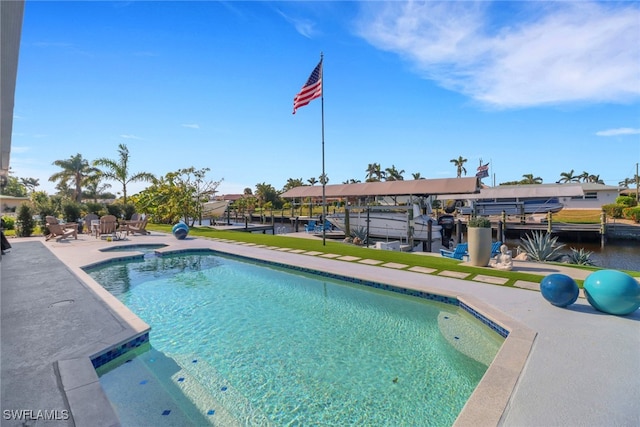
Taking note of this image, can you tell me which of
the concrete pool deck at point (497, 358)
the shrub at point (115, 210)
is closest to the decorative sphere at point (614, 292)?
the concrete pool deck at point (497, 358)

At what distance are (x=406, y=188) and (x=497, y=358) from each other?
537 inches

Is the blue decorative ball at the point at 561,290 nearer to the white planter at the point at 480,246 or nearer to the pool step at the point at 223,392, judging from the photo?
the white planter at the point at 480,246

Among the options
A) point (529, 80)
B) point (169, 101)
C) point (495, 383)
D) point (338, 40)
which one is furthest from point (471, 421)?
point (169, 101)

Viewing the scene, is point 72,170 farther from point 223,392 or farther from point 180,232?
point 223,392

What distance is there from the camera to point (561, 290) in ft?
17.0

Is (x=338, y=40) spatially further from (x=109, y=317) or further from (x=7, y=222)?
(x=7, y=222)

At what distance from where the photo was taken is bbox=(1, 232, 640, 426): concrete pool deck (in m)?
2.69

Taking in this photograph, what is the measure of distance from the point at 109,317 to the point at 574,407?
608 centimetres

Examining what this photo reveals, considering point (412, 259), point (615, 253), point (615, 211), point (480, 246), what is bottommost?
point (615, 253)

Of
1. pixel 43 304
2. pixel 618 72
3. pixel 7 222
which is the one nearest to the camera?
pixel 43 304

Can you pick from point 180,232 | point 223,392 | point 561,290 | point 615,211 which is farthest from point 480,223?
point 615,211

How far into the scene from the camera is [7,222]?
20.2 meters

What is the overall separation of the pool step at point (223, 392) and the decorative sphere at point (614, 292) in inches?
214

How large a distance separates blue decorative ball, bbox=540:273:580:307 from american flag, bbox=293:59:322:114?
998 centimetres
